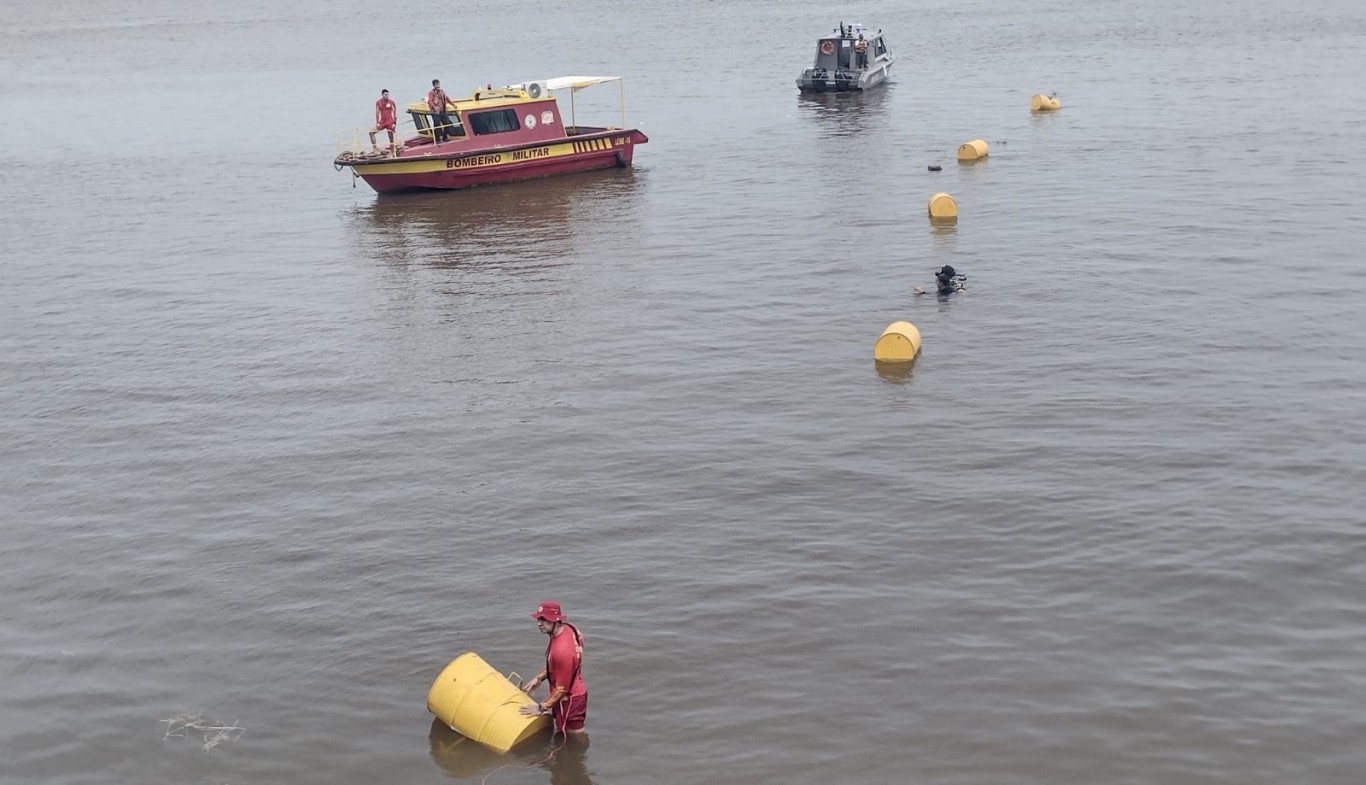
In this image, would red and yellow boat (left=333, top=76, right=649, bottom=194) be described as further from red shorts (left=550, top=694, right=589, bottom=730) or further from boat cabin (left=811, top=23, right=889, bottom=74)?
red shorts (left=550, top=694, right=589, bottom=730)

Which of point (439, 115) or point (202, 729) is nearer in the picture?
point (202, 729)

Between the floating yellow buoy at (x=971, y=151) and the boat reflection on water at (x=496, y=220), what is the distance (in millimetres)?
8960

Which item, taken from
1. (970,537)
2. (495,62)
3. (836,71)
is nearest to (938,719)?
(970,537)

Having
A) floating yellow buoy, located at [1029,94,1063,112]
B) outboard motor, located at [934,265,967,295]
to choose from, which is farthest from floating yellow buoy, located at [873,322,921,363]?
floating yellow buoy, located at [1029,94,1063,112]

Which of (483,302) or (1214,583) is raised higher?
(483,302)

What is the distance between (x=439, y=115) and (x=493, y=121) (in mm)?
1417

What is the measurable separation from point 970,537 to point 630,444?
16.9 feet

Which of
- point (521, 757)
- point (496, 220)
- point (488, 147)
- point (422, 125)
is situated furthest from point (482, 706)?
point (422, 125)

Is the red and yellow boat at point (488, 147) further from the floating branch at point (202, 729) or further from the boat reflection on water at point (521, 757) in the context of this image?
the boat reflection on water at point (521, 757)

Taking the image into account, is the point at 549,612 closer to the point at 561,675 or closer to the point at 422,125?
the point at 561,675

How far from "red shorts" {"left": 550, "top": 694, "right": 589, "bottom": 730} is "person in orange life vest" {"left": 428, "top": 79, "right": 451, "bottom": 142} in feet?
85.7

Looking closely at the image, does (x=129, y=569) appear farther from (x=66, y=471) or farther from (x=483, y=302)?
(x=483, y=302)

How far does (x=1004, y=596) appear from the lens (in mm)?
13750

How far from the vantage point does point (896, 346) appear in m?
20.7
